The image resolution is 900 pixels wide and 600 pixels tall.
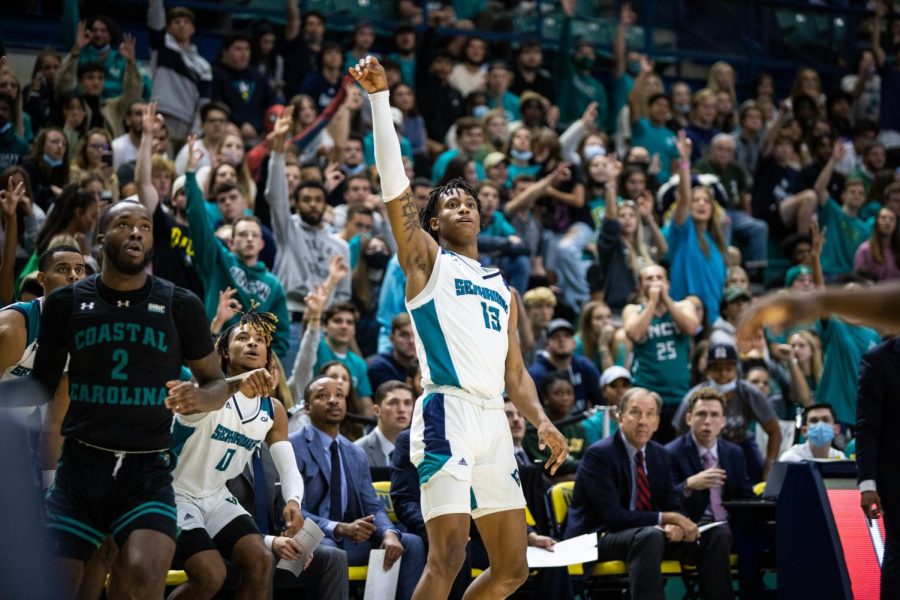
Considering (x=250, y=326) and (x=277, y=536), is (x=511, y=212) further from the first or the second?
(x=277, y=536)

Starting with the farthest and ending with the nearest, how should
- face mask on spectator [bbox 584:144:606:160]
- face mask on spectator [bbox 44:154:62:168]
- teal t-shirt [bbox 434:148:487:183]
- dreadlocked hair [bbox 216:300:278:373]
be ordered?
face mask on spectator [bbox 584:144:606:160] → teal t-shirt [bbox 434:148:487:183] → face mask on spectator [bbox 44:154:62:168] → dreadlocked hair [bbox 216:300:278:373]

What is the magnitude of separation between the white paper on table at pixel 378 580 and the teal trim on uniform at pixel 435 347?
202 cm

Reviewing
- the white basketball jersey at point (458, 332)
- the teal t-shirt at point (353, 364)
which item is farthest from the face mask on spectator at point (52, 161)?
the white basketball jersey at point (458, 332)

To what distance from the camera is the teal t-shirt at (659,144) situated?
54.2 feet

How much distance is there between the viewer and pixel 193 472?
7.29m

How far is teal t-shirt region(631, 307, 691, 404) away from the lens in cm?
1138

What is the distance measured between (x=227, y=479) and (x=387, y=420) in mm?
2155

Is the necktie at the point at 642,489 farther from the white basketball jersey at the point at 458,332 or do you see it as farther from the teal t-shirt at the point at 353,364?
the white basketball jersey at the point at 458,332

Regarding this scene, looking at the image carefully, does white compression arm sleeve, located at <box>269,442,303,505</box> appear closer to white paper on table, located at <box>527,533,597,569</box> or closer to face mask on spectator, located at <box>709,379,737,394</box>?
white paper on table, located at <box>527,533,597,569</box>

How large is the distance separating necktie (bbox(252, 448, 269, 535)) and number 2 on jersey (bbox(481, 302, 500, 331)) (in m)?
2.16

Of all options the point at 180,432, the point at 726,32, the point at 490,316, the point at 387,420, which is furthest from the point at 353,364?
the point at 726,32

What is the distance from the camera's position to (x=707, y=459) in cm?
972

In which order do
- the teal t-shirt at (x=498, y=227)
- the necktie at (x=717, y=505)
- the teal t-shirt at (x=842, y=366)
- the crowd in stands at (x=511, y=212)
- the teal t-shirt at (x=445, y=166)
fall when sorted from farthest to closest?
the teal t-shirt at (x=445, y=166)
the teal t-shirt at (x=498, y=227)
the teal t-shirt at (x=842, y=366)
the crowd in stands at (x=511, y=212)
the necktie at (x=717, y=505)

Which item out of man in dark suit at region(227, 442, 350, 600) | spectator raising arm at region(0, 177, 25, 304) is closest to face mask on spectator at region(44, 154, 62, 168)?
spectator raising arm at region(0, 177, 25, 304)
